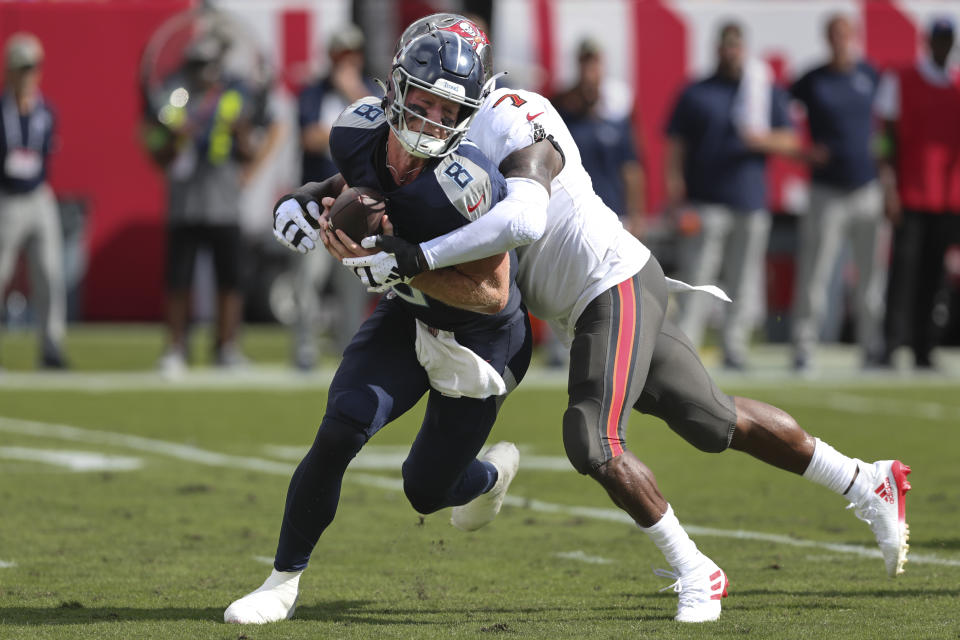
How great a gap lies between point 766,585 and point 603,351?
97cm

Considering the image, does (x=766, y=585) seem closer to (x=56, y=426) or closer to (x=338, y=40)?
(x=56, y=426)

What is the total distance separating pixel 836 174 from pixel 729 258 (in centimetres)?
95

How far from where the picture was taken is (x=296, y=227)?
13.9 ft

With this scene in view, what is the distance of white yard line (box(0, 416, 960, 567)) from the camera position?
539 centimetres

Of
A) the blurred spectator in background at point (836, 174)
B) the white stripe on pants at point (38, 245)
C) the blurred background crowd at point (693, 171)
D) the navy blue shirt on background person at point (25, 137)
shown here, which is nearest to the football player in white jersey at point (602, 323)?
the blurred background crowd at point (693, 171)

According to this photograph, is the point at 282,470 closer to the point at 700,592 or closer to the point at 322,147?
the point at 700,592

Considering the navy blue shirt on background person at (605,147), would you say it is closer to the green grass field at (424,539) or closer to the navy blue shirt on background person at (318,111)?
the navy blue shirt on background person at (318,111)

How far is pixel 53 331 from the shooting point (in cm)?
1138

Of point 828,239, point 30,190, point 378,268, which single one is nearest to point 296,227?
point 378,268

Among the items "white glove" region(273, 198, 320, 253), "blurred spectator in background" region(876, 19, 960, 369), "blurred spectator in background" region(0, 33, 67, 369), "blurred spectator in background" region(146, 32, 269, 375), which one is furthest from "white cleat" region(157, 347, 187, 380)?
"white glove" region(273, 198, 320, 253)

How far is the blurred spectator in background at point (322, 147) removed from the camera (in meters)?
10.6

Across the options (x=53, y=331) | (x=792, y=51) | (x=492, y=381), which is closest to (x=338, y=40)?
(x=53, y=331)

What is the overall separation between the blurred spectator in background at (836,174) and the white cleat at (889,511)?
6.37 m

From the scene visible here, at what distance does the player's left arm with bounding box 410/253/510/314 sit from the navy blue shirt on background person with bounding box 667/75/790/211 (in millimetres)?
6839
